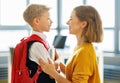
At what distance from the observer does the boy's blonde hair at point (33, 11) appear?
1.54 metres

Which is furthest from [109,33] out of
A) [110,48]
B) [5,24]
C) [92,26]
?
[92,26]

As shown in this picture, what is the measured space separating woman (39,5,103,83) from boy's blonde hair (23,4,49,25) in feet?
0.67

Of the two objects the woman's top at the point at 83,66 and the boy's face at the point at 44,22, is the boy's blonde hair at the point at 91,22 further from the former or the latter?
the boy's face at the point at 44,22

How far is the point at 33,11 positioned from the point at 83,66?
18.6 inches

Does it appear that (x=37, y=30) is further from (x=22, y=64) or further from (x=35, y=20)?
(x=22, y=64)

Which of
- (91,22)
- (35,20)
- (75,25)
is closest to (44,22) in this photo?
(35,20)

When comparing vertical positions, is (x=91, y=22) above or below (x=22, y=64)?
above

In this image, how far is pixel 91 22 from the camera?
58.3 inches

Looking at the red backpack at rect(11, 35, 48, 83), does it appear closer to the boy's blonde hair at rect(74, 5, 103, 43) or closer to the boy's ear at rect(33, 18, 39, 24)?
the boy's ear at rect(33, 18, 39, 24)

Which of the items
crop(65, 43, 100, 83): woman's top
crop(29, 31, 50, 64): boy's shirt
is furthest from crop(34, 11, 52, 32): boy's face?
crop(65, 43, 100, 83): woman's top

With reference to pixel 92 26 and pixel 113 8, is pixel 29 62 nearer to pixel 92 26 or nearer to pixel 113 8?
pixel 92 26

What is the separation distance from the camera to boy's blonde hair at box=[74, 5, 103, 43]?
1479mm

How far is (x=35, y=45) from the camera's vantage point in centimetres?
151

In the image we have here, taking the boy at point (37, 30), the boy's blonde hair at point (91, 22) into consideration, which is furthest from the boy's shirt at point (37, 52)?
the boy's blonde hair at point (91, 22)
